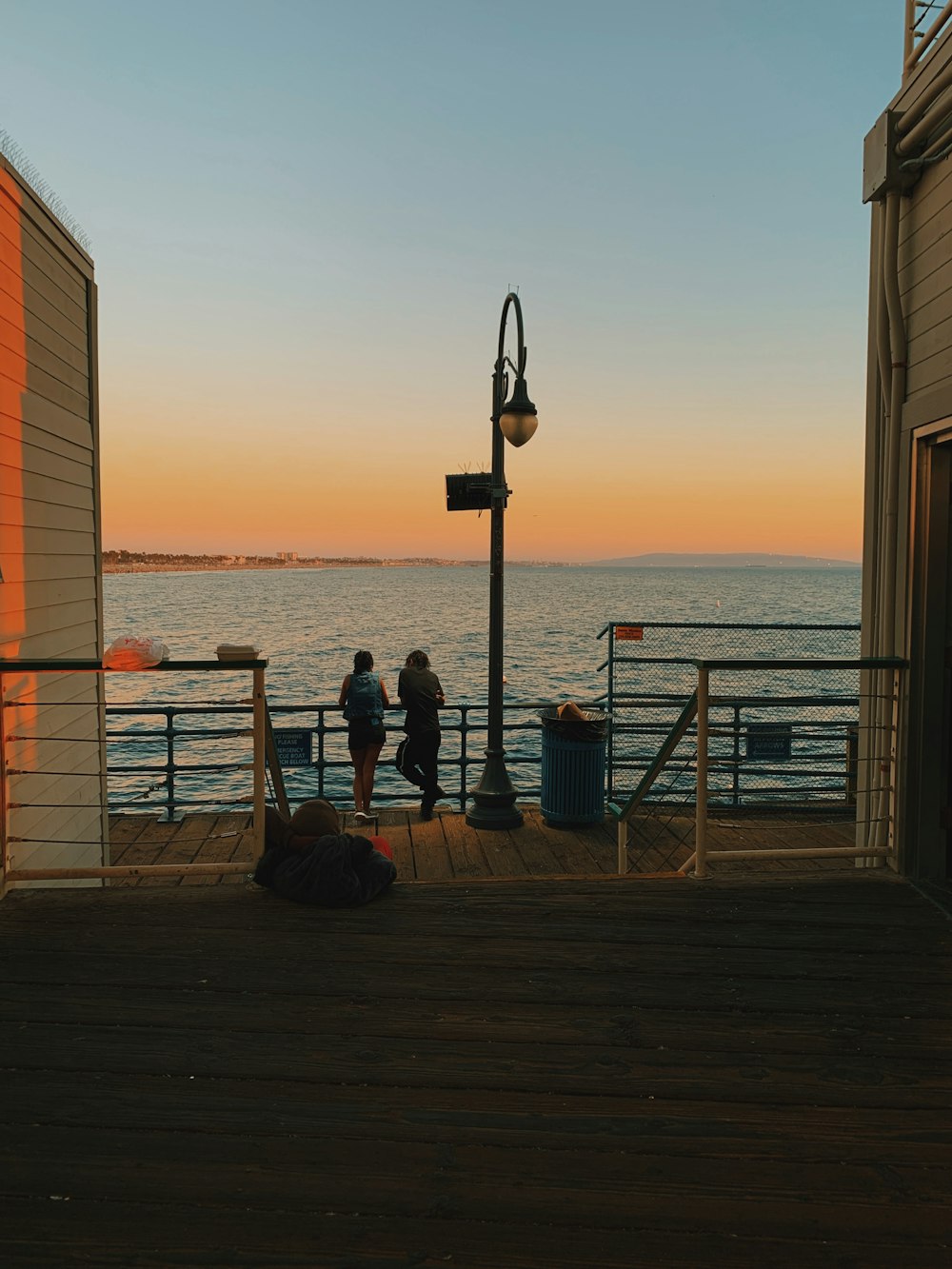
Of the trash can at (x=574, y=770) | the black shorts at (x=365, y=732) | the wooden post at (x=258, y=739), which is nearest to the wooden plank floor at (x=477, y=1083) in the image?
the wooden post at (x=258, y=739)

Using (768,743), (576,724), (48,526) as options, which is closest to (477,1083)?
(48,526)

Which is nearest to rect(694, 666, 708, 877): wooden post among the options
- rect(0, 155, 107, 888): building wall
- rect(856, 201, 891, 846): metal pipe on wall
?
rect(856, 201, 891, 846): metal pipe on wall

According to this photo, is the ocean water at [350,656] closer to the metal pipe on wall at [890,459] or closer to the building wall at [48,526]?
the building wall at [48,526]

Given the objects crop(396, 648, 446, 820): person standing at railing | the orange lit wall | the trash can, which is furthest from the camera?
crop(396, 648, 446, 820): person standing at railing

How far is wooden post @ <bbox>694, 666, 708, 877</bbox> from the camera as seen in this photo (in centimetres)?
479

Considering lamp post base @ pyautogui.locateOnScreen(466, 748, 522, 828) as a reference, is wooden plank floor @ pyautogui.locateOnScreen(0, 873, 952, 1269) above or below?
above

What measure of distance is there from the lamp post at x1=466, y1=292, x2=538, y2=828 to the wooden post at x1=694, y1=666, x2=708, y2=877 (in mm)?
3782

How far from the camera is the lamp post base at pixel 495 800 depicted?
Answer: 8867 millimetres

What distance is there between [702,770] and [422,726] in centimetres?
483

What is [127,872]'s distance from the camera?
4781 mm

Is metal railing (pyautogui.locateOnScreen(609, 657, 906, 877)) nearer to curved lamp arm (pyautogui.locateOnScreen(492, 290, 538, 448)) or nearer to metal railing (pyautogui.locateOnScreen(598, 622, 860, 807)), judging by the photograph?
metal railing (pyautogui.locateOnScreen(598, 622, 860, 807))

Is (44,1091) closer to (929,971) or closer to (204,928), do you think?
(204,928)

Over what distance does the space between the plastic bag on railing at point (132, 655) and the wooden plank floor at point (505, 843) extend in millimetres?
2985

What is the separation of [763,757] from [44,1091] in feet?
26.5
